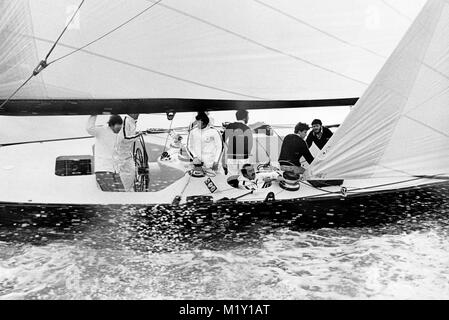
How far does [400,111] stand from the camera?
1729mm

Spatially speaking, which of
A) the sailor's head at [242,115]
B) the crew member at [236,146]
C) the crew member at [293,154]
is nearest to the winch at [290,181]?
the crew member at [293,154]

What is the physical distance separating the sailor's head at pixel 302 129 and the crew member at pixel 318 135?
2 centimetres

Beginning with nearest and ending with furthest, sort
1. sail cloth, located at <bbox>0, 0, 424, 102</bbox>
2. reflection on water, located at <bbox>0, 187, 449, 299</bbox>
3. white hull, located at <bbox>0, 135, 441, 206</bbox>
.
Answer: reflection on water, located at <bbox>0, 187, 449, 299</bbox> → white hull, located at <bbox>0, 135, 441, 206</bbox> → sail cloth, located at <bbox>0, 0, 424, 102</bbox>

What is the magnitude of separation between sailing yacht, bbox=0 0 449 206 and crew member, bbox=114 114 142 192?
31 mm

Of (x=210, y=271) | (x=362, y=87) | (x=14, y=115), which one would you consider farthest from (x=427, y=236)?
(x=14, y=115)

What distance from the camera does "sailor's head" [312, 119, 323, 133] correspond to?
6.17 feet

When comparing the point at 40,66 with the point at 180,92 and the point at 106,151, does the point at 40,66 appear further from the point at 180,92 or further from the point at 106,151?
the point at 180,92

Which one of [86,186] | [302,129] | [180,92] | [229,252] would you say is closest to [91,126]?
[86,186]

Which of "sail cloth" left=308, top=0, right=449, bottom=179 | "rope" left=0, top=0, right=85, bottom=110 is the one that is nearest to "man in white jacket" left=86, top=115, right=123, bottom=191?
"rope" left=0, top=0, right=85, bottom=110

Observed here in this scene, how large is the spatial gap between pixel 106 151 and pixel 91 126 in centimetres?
12

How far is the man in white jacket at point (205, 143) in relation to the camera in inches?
67.3

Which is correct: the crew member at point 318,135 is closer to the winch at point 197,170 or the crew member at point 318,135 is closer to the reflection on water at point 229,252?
the reflection on water at point 229,252

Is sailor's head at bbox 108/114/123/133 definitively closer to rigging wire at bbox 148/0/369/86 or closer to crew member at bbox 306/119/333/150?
rigging wire at bbox 148/0/369/86

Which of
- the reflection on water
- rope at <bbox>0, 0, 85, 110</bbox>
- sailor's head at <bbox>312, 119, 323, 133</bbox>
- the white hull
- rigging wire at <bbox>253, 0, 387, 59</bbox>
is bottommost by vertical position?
the reflection on water
